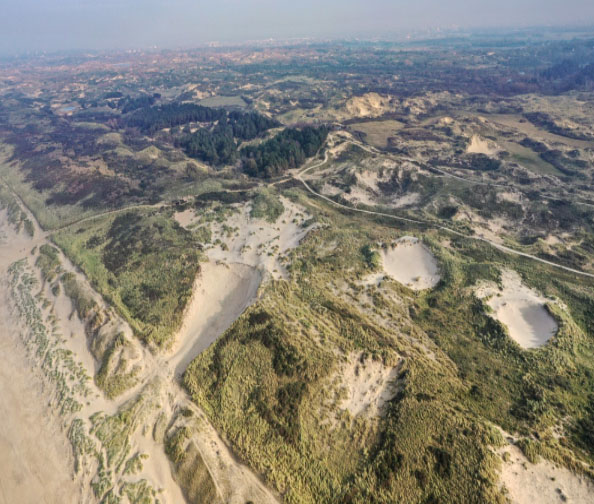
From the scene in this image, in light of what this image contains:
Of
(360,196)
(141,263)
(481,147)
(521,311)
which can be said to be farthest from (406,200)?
(141,263)

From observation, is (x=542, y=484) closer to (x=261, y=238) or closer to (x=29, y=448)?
(x=29, y=448)

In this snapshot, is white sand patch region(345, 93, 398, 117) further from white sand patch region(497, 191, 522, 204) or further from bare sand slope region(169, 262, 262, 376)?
bare sand slope region(169, 262, 262, 376)

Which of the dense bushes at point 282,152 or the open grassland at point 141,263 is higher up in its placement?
the open grassland at point 141,263

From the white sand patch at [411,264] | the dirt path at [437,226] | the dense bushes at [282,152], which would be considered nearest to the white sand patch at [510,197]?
the dirt path at [437,226]

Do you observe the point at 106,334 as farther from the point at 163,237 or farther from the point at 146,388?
the point at 163,237

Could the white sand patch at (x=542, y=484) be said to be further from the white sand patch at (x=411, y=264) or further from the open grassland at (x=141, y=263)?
the open grassland at (x=141, y=263)

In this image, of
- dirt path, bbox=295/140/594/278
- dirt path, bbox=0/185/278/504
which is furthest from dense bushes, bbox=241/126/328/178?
dirt path, bbox=0/185/278/504
